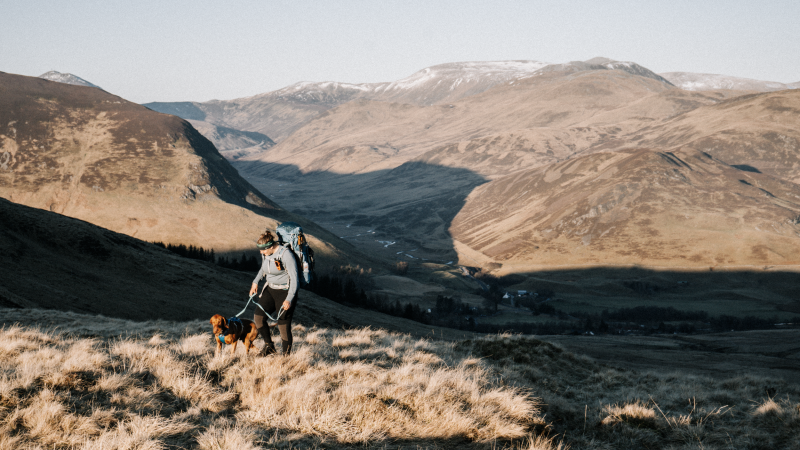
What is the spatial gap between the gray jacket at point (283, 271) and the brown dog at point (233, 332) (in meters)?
1.46

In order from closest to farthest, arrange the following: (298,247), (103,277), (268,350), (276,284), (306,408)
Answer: (306,408), (276,284), (298,247), (268,350), (103,277)

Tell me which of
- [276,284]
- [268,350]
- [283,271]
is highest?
[283,271]

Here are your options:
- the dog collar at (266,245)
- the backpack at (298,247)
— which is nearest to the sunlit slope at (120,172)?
the backpack at (298,247)

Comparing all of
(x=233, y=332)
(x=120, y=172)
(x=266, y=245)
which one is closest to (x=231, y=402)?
(x=233, y=332)

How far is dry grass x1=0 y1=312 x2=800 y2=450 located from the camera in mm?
8258

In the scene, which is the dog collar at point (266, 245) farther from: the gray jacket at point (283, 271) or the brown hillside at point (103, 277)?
the brown hillside at point (103, 277)

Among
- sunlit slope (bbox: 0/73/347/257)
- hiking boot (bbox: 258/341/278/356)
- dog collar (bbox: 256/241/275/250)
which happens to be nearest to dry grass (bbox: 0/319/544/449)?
hiking boot (bbox: 258/341/278/356)

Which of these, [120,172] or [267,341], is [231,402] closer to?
[267,341]

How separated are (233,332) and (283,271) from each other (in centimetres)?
215

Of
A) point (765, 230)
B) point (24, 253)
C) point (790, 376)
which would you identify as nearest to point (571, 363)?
point (790, 376)

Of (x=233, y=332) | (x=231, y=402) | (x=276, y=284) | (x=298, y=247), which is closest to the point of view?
(x=231, y=402)

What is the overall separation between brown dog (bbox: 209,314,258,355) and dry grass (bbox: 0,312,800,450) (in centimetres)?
40

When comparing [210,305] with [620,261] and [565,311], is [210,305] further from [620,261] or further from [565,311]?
[620,261]

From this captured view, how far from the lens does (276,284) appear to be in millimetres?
12727
